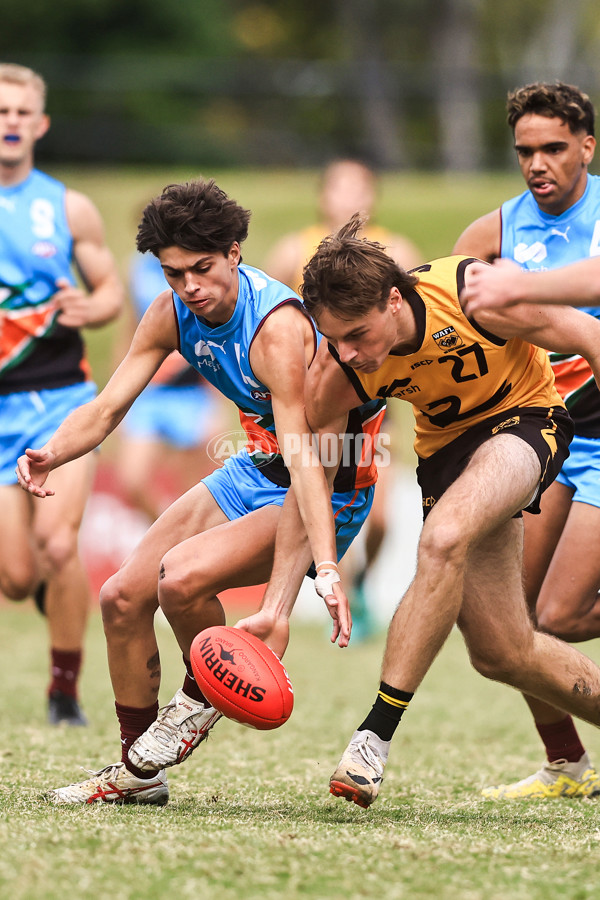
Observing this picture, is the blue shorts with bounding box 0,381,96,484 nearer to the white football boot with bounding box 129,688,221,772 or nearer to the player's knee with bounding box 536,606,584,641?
the white football boot with bounding box 129,688,221,772

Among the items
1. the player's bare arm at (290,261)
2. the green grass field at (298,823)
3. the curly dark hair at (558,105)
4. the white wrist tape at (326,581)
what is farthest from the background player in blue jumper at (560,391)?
the player's bare arm at (290,261)

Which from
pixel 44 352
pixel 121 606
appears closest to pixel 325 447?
pixel 121 606

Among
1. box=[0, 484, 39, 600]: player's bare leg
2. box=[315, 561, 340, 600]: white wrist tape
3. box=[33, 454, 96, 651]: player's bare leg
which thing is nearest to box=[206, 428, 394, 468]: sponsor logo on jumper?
box=[315, 561, 340, 600]: white wrist tape

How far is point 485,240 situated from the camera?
528 centimetres

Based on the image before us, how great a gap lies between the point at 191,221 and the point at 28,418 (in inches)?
105

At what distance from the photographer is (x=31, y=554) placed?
6516 mm

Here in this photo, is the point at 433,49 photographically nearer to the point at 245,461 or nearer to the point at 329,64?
the point at 329,64

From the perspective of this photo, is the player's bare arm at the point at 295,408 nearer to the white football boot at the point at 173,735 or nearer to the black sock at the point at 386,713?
the black sock at the point at 386,713

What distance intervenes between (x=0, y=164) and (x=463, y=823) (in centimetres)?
439

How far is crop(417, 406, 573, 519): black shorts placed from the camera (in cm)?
430

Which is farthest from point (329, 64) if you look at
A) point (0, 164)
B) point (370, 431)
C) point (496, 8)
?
point (370, 431)

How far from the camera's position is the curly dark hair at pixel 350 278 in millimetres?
4016

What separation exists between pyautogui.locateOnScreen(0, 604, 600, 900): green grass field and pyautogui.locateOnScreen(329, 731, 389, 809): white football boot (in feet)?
0.40

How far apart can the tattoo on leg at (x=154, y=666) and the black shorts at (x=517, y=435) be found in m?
1.11
